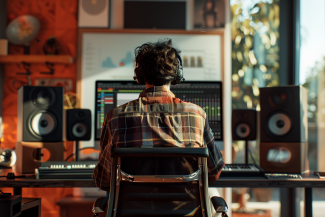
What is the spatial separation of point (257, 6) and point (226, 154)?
4.69ft

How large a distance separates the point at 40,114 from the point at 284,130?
1.44 meters

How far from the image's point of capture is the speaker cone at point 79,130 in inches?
76.9

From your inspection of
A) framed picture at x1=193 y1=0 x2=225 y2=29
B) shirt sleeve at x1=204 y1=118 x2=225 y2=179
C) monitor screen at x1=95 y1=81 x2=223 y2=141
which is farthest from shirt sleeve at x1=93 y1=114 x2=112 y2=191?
framed picture at x1=193 y1=0 x2=225 y2=29

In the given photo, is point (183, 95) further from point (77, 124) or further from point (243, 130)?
point (77, 124)

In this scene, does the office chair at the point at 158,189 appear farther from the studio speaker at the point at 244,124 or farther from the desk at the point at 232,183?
the studio speaker at the point at 244,124

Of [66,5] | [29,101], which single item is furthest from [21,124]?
[66,5]

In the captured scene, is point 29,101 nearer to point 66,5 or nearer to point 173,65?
point 173,65

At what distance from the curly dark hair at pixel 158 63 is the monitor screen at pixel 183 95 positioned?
673 millimetres

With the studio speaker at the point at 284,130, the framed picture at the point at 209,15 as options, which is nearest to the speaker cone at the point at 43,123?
the studio speaker at the point at 284,130

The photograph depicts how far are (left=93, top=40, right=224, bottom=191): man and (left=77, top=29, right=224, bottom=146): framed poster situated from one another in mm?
1472

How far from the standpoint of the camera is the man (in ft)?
3.52

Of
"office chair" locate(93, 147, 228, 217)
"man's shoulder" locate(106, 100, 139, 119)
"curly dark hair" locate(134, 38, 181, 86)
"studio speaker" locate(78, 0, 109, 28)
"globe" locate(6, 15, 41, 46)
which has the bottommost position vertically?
"office chair" locate(93, 147, 228, 217)

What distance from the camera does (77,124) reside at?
1.96 meters

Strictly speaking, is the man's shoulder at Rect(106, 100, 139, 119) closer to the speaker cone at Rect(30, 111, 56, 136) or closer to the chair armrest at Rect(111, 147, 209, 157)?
the chair armrest at Rect(111, 147, 209, 157)
